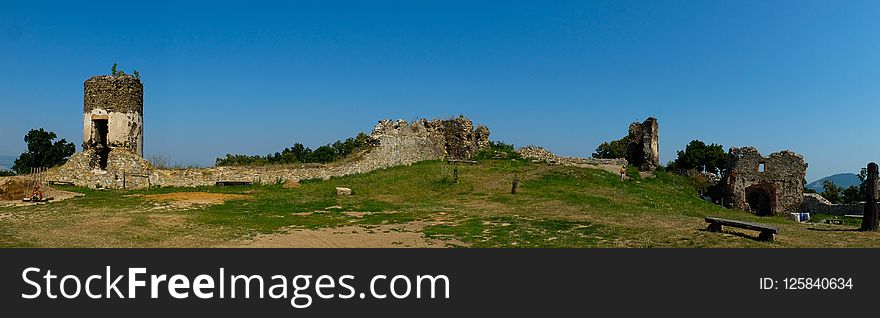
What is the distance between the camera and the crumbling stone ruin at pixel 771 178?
24.8m

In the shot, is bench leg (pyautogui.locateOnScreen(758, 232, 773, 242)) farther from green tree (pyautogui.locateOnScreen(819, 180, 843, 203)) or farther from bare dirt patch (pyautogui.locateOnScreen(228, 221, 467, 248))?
green tree (pyautogui.locateOnScreen(819, 180, 843, 203))

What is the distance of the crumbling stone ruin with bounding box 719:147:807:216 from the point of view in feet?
81.4

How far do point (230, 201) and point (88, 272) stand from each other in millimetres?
11830

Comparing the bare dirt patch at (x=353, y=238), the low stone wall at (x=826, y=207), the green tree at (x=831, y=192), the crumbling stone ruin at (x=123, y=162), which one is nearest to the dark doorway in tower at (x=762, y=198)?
the low stone wall at (x=826, y=207)

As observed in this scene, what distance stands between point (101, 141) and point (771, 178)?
1094 inches

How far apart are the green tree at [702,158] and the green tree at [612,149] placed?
509 cm

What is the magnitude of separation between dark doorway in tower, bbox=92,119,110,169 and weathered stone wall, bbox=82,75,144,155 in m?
0.09

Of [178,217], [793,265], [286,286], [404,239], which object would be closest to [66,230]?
[178,217]

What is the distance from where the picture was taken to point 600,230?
11320 mm

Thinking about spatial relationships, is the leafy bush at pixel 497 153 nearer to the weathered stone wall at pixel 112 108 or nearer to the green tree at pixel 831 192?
the weathered stone wall at pixel 112 108

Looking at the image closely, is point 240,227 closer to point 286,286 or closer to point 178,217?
point 178,217

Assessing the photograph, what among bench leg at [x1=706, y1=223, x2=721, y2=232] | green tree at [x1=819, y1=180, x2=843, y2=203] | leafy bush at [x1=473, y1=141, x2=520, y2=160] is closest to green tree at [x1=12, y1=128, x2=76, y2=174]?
leafy bush at [x1=473, y1=141, x2=520, y2=160]

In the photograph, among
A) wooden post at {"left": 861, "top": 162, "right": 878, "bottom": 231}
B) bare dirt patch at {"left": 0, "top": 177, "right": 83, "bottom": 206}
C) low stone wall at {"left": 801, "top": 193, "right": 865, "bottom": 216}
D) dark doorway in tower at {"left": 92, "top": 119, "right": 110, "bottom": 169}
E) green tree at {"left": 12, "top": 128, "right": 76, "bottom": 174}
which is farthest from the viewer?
green tree at {"left": 12, "top": 128, "right": 76, "bottom": 174}

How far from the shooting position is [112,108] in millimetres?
23578
